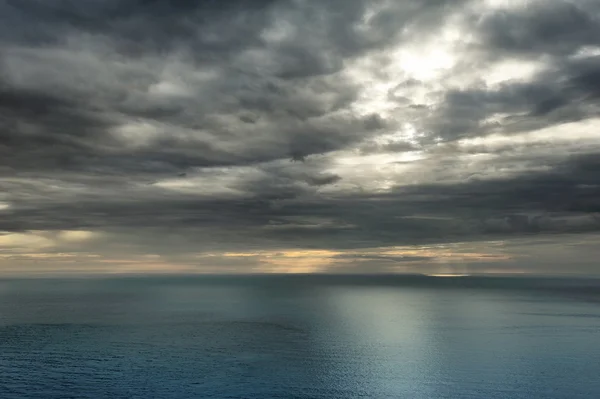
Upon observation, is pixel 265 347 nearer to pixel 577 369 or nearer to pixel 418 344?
pixel 418 344

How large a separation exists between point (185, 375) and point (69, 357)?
3945cm

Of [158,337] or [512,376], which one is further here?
[158,337]

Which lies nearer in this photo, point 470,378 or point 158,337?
point 470,378

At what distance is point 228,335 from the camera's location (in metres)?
164

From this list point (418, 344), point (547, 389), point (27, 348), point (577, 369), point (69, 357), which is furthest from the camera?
point (418, 344)

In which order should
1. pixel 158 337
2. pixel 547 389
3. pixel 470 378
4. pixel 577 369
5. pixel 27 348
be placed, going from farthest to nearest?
pixel 158 337
pixel 27 348
pixel 577 369
pixel 470 378
pixel 547 389

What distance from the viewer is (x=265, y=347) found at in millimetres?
141500

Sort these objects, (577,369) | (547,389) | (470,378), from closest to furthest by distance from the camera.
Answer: (547,389)
(470,378)
(577,369)

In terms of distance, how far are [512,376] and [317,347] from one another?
55866 millimetres

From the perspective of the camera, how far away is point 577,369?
370ft

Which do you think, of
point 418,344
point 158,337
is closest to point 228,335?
point 158,337

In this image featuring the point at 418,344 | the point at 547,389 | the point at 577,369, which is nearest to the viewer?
the point at 547,389

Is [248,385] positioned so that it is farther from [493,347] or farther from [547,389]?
[493,347]

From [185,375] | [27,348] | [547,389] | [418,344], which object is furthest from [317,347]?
[27,348]
